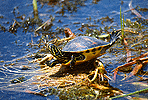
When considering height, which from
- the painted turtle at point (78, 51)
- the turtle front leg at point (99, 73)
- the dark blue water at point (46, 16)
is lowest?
the turtle front leg at point (99, 73)

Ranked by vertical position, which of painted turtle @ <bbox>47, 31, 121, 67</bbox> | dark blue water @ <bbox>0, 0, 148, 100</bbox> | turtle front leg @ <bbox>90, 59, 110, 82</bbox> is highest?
dark blue water @ <bbox>0, 0, 148, 100</bbox>

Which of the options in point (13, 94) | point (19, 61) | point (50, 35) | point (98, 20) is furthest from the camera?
point (98, 20)

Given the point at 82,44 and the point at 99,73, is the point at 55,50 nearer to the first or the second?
the point at 82,44

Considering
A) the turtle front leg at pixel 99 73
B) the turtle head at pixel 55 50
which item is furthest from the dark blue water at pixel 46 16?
the turtle front leg at pixel 99 73

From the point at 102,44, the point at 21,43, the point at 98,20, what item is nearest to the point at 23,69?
the point at 21,43

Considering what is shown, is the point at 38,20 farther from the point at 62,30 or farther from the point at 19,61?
the point at 19,61

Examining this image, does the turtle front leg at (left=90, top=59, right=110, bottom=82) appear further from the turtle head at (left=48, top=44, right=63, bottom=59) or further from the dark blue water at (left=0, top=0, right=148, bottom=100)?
the dark blue water at (left=0, top=0, right=148, bottom=100)

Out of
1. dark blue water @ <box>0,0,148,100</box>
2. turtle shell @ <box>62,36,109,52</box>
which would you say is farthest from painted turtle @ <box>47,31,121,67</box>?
dark blue water @ <box>0,0,148,100</box>

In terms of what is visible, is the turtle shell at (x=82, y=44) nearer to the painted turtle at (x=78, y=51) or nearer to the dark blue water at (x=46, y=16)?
the painted turtle at (x=78, y=51)

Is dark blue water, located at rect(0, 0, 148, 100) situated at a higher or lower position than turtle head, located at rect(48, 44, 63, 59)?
higher
